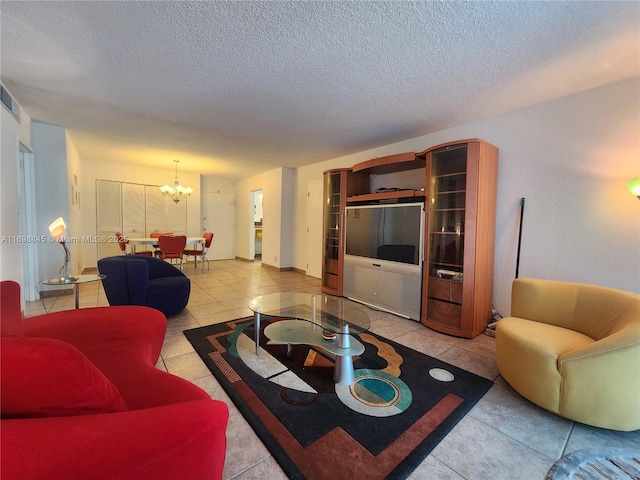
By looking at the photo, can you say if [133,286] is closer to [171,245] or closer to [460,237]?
[171,245]

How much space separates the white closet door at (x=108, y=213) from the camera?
6.21 metres

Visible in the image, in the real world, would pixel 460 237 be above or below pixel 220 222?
below

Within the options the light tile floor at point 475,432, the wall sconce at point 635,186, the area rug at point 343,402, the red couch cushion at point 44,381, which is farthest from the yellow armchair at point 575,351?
the red couch cushion at point 44,381

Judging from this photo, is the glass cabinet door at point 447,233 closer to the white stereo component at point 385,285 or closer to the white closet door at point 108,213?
the white stereo component at point 385,285

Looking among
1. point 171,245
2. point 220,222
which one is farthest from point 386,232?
point 220,222

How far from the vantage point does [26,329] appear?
1649 mm

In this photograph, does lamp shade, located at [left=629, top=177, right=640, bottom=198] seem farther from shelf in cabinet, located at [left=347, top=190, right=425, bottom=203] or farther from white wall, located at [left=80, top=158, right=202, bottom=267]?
white wall, located at [left=80, top=158, right=202, bottom=267]

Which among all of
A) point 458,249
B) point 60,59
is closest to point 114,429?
point 60,59

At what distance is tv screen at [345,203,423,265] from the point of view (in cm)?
340

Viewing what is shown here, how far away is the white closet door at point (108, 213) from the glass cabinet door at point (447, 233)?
6.85 m

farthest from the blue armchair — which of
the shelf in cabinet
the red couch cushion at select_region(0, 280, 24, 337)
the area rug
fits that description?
the shelf in cabinet

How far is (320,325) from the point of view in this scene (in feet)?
7.11

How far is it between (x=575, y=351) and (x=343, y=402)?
147 cm

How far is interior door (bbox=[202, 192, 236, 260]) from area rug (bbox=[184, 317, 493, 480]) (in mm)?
5674
